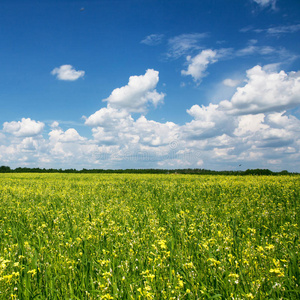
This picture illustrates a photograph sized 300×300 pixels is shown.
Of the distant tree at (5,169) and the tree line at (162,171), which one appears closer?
the tree line at (162,171)

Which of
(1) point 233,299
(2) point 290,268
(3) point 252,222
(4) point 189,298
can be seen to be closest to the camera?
(1) point 233,299

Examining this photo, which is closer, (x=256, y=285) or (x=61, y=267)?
(x=256, y=285)

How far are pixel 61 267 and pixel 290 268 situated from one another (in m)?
3.98

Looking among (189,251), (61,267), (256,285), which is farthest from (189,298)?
(61,267)

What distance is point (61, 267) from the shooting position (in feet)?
13.9

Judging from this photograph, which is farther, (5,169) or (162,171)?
(5,169)

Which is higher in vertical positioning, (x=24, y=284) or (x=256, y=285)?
(x=256, y=285)

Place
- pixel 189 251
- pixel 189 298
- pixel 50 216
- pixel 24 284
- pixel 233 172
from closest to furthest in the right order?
pixel 189 298
pixel 24 284
pixel 189 251
pixel 50 216
pixel 233 172

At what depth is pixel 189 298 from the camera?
10.8 ft

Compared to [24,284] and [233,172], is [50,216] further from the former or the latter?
[233,172]

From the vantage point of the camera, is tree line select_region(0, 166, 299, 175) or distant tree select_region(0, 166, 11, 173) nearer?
tree line select_region(0, 166, 299, 175)

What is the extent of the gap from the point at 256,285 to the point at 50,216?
719 cm

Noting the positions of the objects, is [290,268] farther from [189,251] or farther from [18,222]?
[18,222]

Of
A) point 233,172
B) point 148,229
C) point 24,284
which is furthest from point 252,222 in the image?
point 233,172
